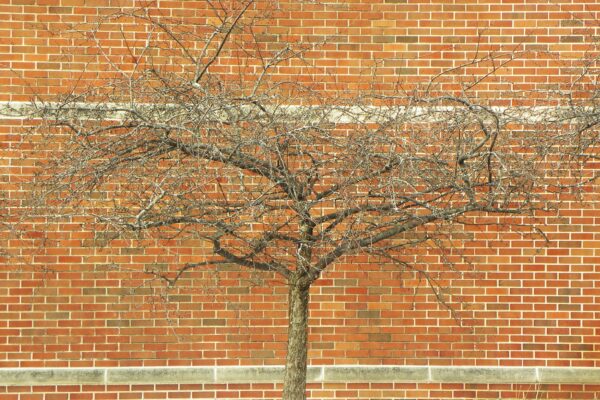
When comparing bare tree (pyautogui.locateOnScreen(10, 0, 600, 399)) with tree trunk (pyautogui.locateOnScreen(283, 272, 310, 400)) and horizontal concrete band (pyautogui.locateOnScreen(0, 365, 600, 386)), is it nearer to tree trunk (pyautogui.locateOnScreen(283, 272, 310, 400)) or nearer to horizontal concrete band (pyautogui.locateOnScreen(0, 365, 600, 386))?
tree trunk (pyautogui.locateOnScreen(283, 272, 310, 400))

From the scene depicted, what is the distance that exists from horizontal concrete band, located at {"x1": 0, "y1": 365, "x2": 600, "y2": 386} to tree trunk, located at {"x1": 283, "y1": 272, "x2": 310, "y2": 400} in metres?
1.64

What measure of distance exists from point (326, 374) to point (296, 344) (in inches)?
70.4

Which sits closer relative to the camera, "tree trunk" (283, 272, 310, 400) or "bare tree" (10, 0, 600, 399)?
"bare tree" (10, 0, 600, 399)

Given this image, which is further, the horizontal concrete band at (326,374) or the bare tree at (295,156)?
the horizontal concrete band at (326,374)

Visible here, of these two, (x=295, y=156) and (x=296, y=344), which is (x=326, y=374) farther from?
(x=295, y=156)

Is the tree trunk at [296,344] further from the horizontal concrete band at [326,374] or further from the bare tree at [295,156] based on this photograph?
the horizontal concrete band at [326,374]

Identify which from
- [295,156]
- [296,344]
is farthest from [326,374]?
[295,156]

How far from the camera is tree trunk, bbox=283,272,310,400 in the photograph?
5.97m

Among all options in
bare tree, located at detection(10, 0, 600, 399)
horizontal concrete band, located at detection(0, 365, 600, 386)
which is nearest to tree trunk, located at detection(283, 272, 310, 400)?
bare tree, located at detection(10, 0, 600, 399)

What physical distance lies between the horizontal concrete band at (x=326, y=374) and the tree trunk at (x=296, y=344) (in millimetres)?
1637

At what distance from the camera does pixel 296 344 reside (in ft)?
19.6

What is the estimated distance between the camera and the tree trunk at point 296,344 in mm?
5969

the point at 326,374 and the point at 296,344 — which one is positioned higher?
the point at 296,344

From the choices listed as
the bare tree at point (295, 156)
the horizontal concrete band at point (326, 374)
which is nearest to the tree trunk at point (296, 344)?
the bare tree at point (295, 156)
